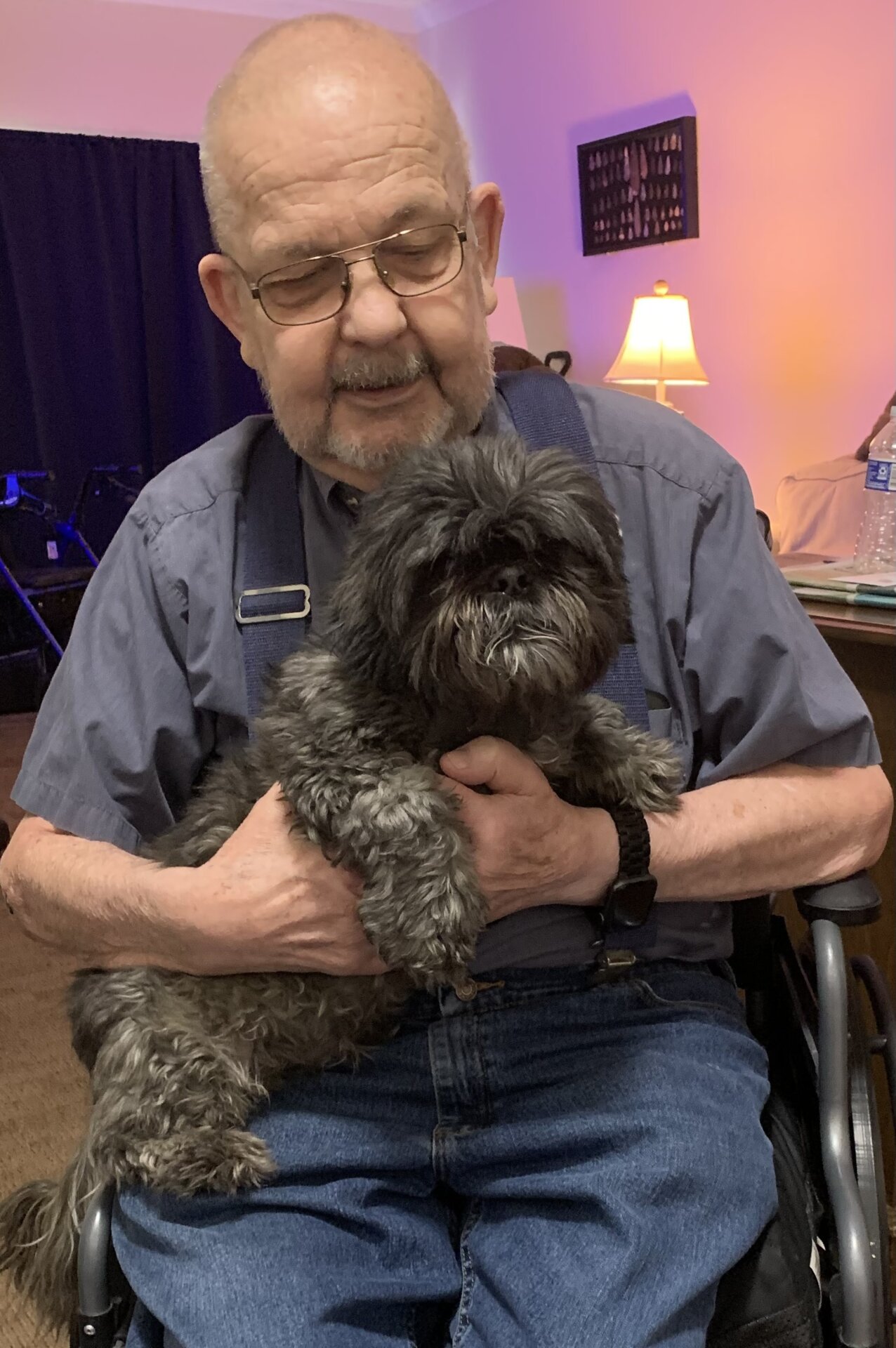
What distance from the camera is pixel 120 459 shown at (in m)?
7.34

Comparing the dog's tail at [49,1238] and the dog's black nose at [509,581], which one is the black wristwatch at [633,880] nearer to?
the dog's black nose at [509,581]

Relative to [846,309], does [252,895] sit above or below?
below

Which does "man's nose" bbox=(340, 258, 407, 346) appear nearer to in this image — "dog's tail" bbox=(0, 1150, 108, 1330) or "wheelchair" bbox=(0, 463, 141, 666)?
"dog's tail" bbox=(0, 1150, 108, 1330)

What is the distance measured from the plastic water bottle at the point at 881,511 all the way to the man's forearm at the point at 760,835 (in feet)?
4.21

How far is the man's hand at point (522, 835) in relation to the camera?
1.36 metres

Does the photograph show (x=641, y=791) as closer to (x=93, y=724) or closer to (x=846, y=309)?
(x=93, y=724)

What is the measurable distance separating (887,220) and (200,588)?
3.83m

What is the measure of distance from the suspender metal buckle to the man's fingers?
11.5 inches

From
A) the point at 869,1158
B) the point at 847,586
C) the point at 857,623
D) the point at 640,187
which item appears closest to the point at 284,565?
the point at 869,1158

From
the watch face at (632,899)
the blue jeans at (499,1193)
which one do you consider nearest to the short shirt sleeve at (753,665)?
the watch face at (632,899)

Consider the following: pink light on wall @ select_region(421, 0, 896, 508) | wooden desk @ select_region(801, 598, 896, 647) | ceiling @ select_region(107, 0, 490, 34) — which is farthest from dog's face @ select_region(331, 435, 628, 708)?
ceiling @ select_region(107, 0, 490, 34)

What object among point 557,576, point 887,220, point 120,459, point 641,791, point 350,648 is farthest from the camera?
point 120,459

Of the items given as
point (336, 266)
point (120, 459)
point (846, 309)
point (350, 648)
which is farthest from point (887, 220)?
point (120, 459)

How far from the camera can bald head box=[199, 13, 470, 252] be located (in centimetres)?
147
